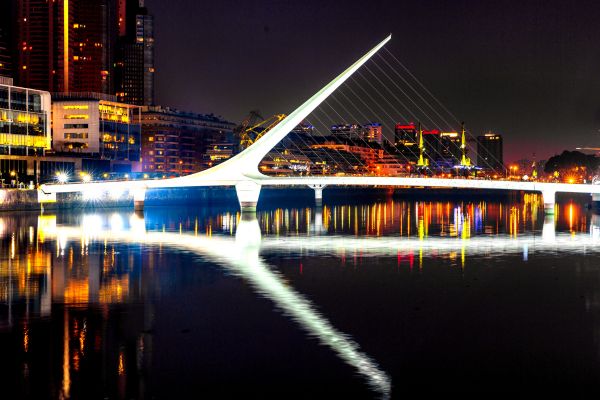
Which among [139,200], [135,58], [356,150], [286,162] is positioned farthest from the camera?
[135,58]

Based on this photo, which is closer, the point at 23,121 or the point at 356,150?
the point at 23,121

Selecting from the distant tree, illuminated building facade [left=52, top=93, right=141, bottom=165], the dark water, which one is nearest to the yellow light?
illuminated building facade [left=52, top=93, right=141, bottom=165]

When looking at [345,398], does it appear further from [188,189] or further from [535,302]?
[188,189]

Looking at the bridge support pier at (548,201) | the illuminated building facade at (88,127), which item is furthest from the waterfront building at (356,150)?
the bridge support pier at (548,201)

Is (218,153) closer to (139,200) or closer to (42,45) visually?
(42,45)

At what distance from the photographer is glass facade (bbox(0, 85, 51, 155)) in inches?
2749

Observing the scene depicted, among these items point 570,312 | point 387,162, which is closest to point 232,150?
point 387,162

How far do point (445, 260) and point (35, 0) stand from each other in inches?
5372

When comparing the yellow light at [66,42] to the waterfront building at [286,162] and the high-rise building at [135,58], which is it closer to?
the high-rise building at [135,58]

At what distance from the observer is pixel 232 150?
147000 millimetres

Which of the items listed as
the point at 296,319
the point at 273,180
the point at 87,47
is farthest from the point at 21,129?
the point at 87,47

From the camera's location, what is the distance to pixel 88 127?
9638 centimetres

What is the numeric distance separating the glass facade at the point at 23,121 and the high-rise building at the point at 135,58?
333 feet

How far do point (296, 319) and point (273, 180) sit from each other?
35.6 m
